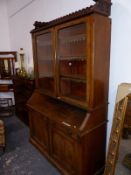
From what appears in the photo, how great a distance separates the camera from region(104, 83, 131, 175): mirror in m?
1.48

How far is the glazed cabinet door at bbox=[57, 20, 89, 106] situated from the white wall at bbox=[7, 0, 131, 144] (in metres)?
0.36

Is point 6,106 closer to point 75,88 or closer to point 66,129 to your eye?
point 75,88

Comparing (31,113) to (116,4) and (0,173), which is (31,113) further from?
(116,4)

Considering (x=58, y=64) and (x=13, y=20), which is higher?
(x=13, y=20)

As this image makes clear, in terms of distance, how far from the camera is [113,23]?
5.61ft

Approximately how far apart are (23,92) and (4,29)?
2.27 m

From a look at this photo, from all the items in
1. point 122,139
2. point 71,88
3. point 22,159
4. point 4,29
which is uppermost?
point 4,29

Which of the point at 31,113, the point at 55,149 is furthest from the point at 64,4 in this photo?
the point at 55,149

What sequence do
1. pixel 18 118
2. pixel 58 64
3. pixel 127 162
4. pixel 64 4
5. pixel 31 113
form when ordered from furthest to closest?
1. pixel 18 118
2. pixel 31 113
3. pixel 64 4
4. pixel 58 64
5. pixel 127 162

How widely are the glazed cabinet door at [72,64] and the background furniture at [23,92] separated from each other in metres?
0.98

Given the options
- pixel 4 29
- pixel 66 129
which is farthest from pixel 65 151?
pixel 4 29

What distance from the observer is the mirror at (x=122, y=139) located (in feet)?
4.86

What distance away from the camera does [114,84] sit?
1818mm

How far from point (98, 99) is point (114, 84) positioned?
12.4 inches
